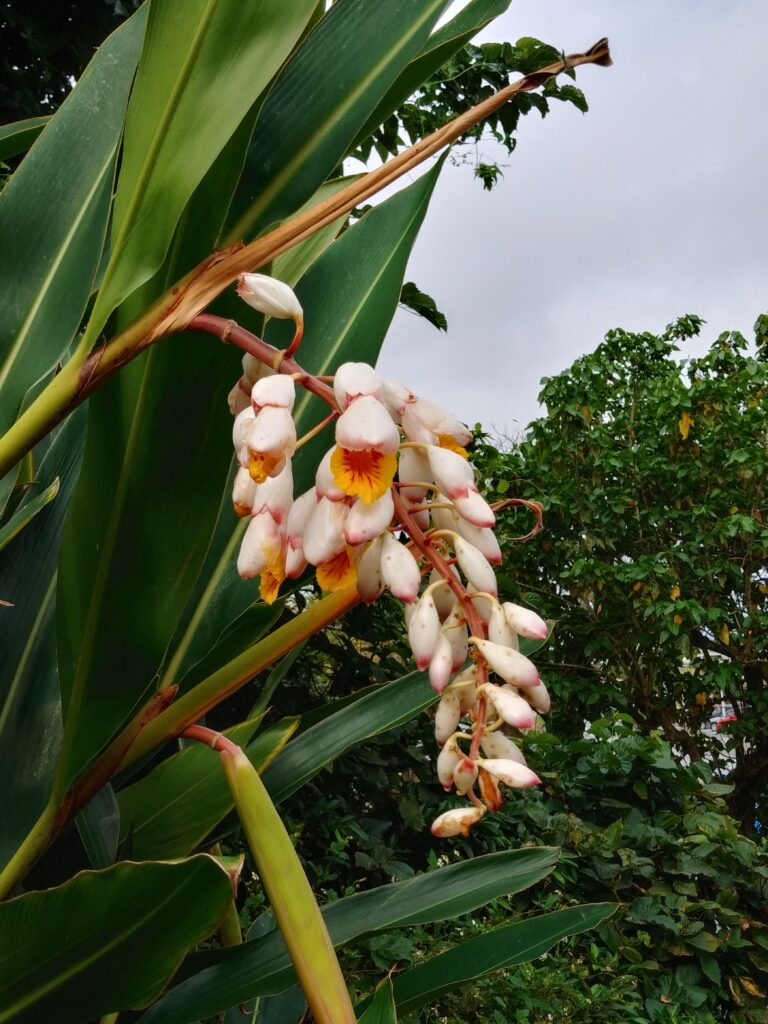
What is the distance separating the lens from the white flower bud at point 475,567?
466mm

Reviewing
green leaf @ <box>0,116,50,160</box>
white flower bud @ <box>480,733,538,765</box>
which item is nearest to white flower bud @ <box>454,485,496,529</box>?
white flower bud @ <box>480,733,538,765</box>

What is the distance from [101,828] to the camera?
2.50 ft

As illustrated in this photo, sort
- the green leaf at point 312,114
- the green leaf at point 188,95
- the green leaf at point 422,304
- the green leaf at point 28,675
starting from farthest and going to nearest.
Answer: the green leaf at point 422,304
the green leaf at point 28,675
the green leaf at point 312,114
the green leaf at point 188,95

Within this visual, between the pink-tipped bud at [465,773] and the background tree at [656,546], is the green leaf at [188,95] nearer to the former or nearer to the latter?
the pink-tipped bud at [465,773]

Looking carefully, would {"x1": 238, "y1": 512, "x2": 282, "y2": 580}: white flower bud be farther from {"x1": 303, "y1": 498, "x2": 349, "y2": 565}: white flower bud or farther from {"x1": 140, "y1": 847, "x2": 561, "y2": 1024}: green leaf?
{"x1": 140, "y1": 847, "x2": 561, "y2": 1024}: green leaf

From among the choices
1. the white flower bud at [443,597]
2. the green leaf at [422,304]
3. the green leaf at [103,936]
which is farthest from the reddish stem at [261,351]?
the green leaf at [422,304]

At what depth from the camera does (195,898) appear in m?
0.50

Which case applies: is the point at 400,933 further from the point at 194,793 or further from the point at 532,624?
the point at 532,624

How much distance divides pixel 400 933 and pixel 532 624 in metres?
1.86

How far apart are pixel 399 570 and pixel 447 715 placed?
0.26 ft

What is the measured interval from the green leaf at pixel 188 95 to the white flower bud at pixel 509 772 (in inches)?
11.3

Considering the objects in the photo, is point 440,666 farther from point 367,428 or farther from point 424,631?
point 367,428

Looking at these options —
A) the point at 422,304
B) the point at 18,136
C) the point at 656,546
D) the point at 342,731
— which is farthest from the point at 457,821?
the point at 656,546

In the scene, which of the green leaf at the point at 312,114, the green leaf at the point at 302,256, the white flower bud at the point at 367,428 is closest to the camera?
the white flower bud at the point at 367,428
